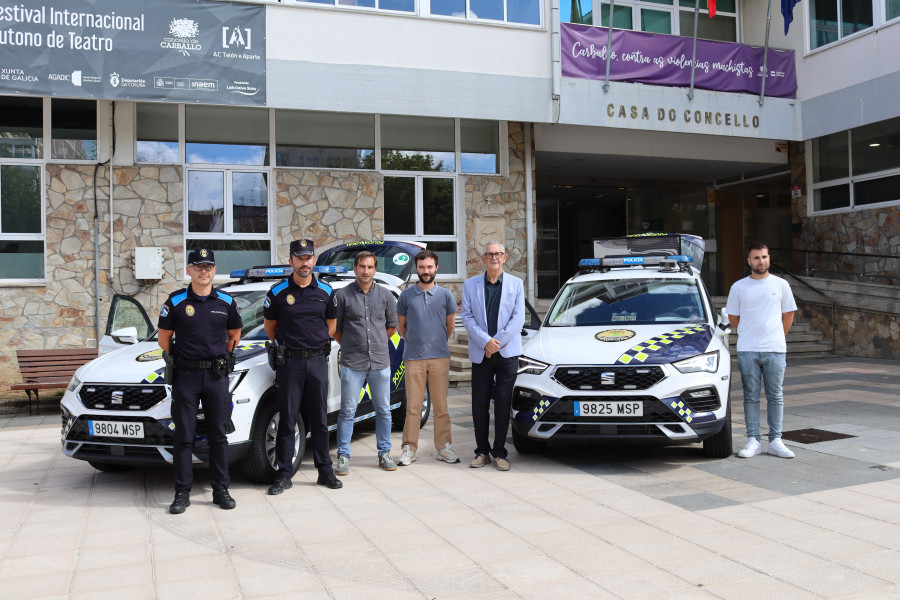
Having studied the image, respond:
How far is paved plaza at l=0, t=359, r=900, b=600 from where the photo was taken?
13.1 ft

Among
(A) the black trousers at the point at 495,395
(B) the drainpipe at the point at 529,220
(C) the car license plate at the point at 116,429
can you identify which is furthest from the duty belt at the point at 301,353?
(B) the drainpipe at the point at 529,220

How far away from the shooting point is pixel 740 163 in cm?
1808

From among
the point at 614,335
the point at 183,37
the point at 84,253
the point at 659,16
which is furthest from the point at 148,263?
the point at 659,16

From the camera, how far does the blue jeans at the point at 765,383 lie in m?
6.75

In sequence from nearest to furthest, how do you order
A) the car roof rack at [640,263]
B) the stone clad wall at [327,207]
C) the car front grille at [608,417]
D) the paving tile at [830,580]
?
1. the paving tile at [830,580]
2. the car front grille at [608,417]
3. the car roof rack at [640,263]
4. the stone clad wall at [327,207]

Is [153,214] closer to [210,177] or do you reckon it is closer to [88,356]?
[210,177]

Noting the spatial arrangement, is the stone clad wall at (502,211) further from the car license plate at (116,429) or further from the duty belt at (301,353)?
the car license plate at (116,429)

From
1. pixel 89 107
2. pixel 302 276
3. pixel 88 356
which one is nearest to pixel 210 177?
pixel 89 107

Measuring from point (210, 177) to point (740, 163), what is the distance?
12.1 metres

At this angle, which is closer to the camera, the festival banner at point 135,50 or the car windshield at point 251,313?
the car windshield at point 251,313

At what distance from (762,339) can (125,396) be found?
17.4ft

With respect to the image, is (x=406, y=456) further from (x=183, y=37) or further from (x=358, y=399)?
(x=183, y=37)

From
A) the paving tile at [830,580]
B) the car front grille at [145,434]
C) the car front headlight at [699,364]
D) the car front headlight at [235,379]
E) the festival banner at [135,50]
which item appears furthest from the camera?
the festival banner at [135,50]

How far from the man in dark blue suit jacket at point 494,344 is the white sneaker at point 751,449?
6.88ft
